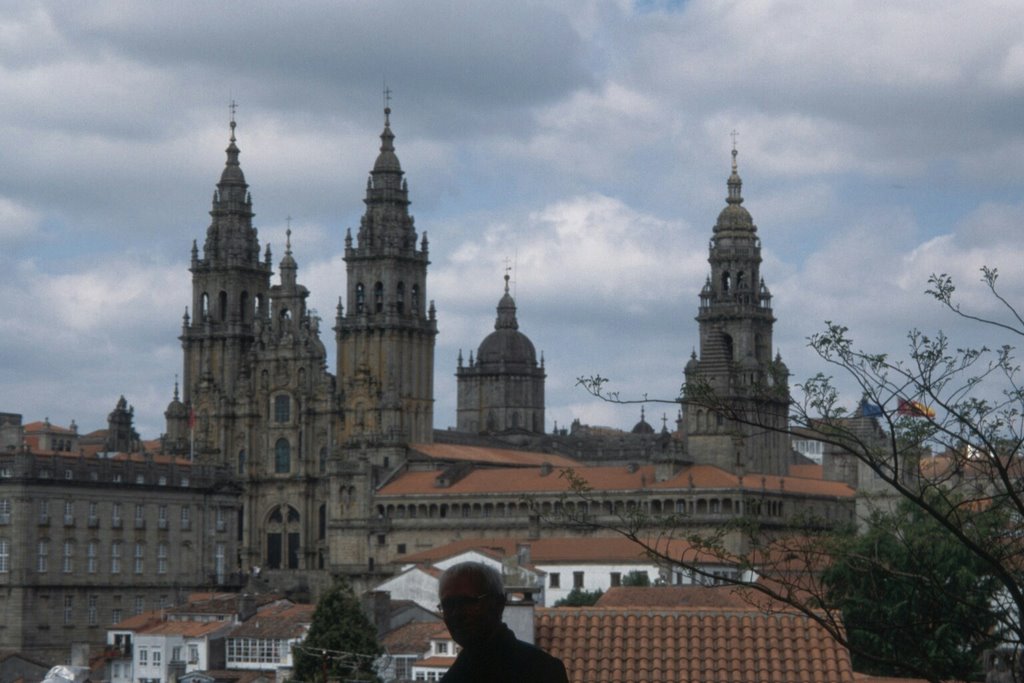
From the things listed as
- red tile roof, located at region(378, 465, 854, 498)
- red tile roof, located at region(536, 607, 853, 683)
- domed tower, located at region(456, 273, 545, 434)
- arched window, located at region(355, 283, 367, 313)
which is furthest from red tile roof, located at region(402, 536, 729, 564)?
red tile roof, located at region(536, 607, 853, 683)

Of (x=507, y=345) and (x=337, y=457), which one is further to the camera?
(x=507, y=345)

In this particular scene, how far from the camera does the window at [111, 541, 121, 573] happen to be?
10900cm

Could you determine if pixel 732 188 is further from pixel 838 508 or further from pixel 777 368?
pixel 777 368

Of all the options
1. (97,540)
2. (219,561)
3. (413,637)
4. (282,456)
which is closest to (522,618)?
(413,637)

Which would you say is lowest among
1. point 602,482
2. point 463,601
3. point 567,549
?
point 463,601

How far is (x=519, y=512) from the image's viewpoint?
13025 cm

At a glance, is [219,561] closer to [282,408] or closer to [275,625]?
[282,408]

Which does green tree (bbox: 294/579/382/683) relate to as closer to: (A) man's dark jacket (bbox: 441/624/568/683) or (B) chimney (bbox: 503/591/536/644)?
(B) chimney (bbox: 503/591/536/644)

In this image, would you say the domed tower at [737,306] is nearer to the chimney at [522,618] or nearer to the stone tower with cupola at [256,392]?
the stone tower with cupola at [256,392]

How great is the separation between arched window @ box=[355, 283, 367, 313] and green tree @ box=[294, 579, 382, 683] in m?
63.1

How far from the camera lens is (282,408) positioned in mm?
145500

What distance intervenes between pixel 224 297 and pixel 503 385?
24503 millimetres

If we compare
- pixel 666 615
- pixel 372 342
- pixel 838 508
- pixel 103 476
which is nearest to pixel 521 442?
pixel 372 342

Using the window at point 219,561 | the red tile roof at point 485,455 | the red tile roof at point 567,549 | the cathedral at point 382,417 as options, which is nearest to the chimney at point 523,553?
the red tile roof at point 567,549
